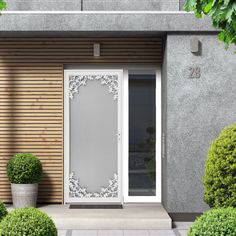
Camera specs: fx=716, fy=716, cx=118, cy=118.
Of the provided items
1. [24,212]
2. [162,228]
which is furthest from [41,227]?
[162,228]

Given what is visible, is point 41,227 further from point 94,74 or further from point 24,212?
point 94,74

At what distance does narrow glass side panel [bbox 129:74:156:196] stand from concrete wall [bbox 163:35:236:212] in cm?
109

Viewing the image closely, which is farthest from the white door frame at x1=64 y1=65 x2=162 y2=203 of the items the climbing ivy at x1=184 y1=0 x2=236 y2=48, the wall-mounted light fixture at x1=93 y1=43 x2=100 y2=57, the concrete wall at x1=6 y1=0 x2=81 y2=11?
the climbing ivy at x1=184 y1=0 x2=236 y2=48

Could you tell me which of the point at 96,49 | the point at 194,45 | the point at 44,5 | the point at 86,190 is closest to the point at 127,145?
the point at 86,190

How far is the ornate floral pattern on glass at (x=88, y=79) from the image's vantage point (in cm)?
1319

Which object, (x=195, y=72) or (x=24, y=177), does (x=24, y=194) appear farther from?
(x=195, y=72)

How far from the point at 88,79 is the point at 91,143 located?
3.88 feet

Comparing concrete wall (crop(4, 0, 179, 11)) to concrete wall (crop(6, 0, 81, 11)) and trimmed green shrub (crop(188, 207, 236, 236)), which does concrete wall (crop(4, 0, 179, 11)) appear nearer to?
concrete wall (crop(6, 0, 81, 11))

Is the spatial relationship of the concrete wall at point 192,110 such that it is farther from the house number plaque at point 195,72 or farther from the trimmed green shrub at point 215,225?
the trimmed green shrub at point 215,225

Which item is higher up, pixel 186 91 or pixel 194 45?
pixel 194 45

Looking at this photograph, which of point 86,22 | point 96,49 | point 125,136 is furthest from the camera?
point 125,136

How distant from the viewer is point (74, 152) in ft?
43.2

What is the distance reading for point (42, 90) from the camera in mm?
13070

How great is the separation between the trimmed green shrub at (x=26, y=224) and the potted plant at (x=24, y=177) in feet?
13.9
